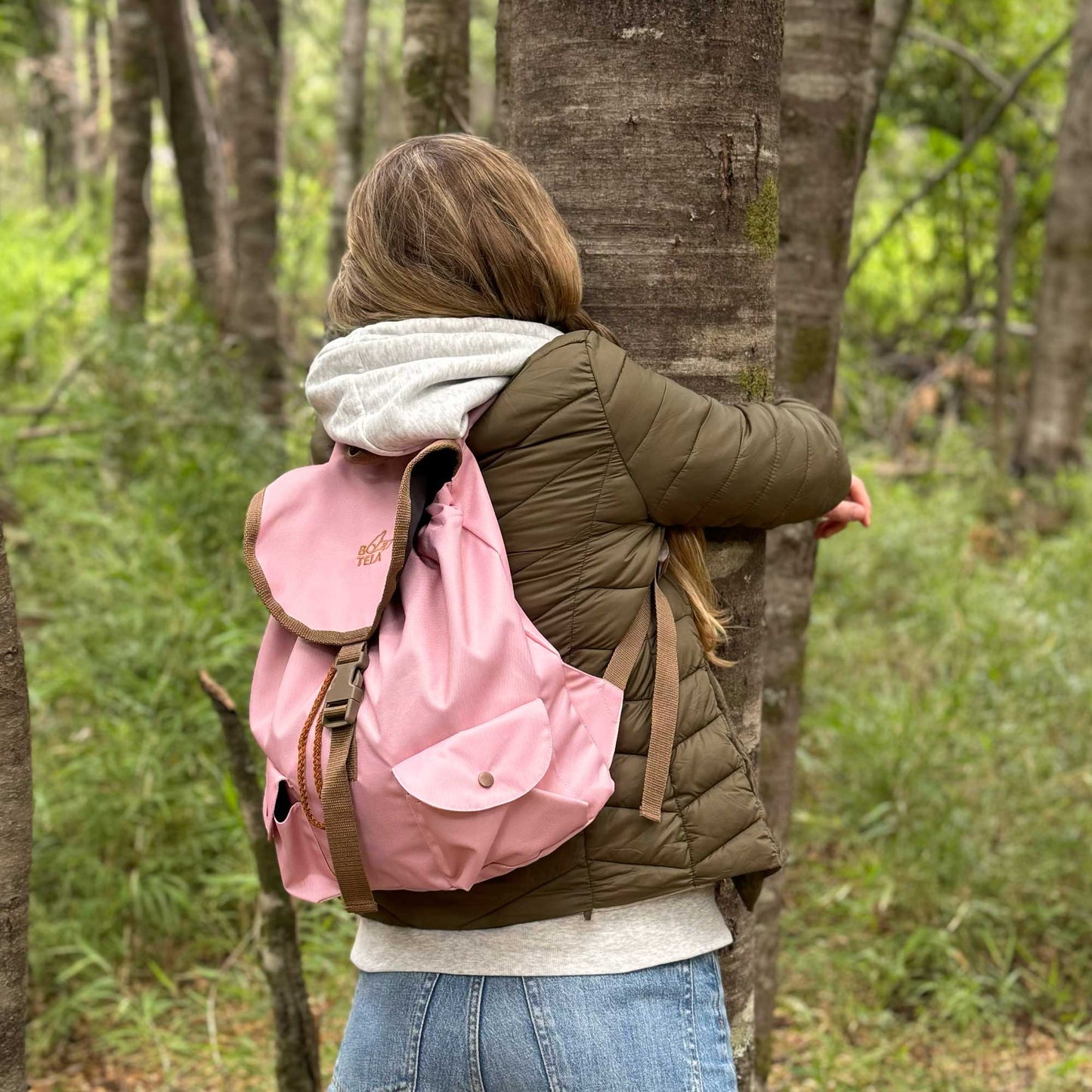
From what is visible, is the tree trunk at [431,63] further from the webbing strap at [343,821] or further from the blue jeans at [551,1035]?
the blue jeans at [551,1035]

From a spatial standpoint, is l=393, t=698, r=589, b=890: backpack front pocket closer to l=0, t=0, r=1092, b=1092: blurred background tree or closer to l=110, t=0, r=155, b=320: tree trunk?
l=0, t=0, r=1092, b=1092: blurred background tree

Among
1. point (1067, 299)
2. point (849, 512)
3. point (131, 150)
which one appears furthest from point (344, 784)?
point (1067, 299)

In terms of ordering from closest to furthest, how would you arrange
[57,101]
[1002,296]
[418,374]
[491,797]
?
1. [491,797]
2. [418,374]
3. [1002,296]
4. [57,101]

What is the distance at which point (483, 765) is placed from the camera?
140 cm

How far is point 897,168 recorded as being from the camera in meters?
13.2

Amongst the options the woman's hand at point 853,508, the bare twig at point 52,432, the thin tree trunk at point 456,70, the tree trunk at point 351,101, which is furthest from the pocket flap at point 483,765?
the tree trunk at point 351,101

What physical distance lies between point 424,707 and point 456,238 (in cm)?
59

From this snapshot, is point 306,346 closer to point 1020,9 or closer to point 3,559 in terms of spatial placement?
point 1020,9

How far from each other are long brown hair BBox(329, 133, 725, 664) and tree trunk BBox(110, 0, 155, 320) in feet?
18.0

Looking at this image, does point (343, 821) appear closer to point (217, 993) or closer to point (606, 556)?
Answer: point (606, 556)

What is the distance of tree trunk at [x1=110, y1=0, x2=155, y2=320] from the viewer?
6652mm

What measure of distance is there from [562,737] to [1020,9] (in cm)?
1207

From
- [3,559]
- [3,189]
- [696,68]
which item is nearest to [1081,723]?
[696,68]

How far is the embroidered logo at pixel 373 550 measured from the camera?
1533 millimetres
